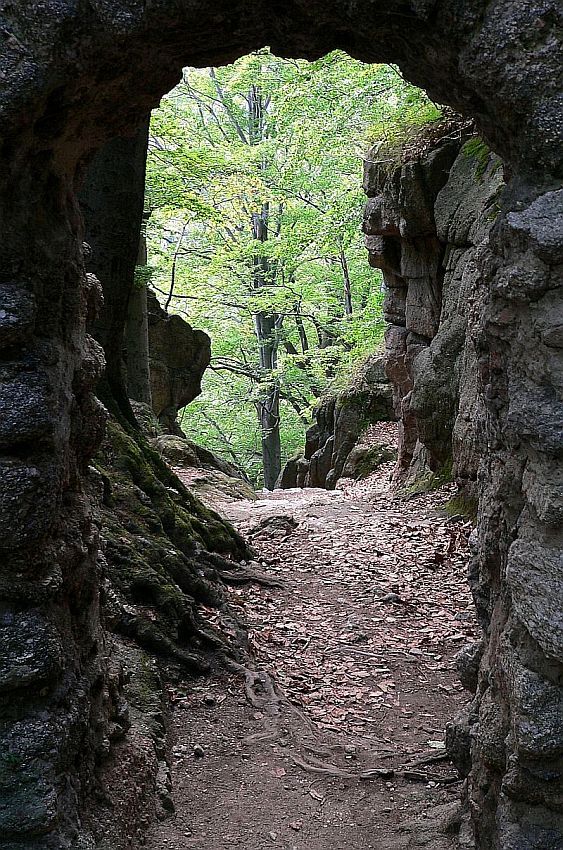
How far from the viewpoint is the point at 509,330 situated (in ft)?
9.04

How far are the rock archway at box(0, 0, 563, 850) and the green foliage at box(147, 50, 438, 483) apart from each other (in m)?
12.9

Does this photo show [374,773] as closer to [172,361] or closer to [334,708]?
[334,708]

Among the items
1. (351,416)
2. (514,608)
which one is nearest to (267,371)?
(351,416)

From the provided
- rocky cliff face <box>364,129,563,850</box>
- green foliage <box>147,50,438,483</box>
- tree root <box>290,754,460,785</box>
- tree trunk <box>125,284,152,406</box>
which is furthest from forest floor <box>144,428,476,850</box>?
green foliage <box>147,50,438,483</box>

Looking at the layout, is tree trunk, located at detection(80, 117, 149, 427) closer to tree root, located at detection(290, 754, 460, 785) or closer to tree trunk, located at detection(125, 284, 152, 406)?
tree trunk, located at detection(125, 284, 152, 406)

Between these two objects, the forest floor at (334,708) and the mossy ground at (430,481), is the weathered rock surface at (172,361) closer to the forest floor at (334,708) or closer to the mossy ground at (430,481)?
the mossy ground at (430,481)

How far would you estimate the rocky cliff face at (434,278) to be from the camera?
927 cm

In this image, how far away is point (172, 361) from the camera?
16.1 meters

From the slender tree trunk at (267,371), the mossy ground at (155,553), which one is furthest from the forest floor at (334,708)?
the slender tree trunk at (267,371)

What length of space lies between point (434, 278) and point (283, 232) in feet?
37.6

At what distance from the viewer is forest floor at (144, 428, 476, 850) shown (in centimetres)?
391

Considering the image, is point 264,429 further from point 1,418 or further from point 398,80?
point 1,418

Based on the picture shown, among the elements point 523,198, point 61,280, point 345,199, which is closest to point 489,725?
point 523,198

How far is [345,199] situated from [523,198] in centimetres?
1820
